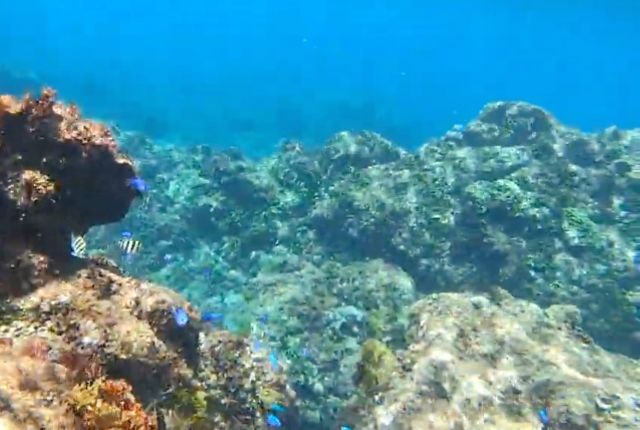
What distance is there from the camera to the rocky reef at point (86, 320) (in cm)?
329

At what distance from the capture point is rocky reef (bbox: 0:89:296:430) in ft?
10.8

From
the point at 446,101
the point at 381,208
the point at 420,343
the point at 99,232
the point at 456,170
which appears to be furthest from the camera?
the point at 446,101

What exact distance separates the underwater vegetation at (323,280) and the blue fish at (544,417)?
0.04m

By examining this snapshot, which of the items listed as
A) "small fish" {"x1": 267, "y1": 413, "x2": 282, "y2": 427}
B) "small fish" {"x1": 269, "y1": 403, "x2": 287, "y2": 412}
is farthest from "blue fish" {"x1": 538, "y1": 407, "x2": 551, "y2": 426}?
"small fish" {"x1": 267, "y1": 413, "x2": 282, "y2": 427}

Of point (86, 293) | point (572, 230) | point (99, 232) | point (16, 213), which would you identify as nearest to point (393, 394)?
point (86, 293)

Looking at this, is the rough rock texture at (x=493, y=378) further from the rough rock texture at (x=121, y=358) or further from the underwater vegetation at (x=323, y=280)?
the rough rock texture at (x=121, y=358)

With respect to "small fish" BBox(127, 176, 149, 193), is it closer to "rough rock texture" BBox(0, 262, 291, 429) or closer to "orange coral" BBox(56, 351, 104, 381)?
"rough rock texture" BBox(0, 262, 291, 429)

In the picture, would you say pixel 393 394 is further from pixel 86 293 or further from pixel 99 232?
pixel 99 232

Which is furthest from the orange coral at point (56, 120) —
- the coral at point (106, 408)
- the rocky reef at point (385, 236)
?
the rocky reef at point (385, 236)

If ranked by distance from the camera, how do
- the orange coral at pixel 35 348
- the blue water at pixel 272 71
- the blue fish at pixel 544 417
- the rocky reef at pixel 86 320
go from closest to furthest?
the rocky reef at pixel 86 320 < the orange coral at pixel 35 348 < the blue fish at pixel 544 417 < the blue water at pixel 272 71

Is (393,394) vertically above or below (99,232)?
below

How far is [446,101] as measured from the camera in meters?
67.4

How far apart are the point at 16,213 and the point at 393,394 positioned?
439cm

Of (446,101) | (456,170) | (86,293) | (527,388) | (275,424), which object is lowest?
(275,424)
